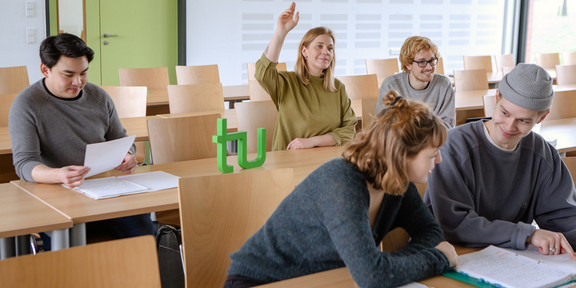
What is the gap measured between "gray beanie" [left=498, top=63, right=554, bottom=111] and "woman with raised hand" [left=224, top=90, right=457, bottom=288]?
38 centimetres

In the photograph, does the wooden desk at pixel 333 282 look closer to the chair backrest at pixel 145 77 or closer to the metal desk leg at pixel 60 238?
the metal desk leg at pixel 60 238

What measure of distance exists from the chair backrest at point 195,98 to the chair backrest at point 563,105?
2.38 m

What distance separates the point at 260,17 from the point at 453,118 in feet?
12.5

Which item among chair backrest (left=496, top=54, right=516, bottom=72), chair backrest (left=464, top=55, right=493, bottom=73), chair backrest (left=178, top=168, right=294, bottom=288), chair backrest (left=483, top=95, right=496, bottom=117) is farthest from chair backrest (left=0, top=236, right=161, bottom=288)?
chair backrest (left=496, top=54, right=516, bottom=72)

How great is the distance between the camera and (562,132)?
4.05m

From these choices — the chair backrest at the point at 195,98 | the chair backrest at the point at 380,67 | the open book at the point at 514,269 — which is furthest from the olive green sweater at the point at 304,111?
the chair backrest at the point at 380,67

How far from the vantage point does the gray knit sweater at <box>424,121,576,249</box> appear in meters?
1.93

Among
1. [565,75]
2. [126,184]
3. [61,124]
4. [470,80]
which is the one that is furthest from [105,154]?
[565,75]

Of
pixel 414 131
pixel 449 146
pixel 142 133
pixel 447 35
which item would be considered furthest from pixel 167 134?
pixel 447 35

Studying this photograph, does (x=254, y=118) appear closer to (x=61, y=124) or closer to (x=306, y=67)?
(x=306, y=67)

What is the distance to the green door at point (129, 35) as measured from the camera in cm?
660

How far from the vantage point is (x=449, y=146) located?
2.04 meters

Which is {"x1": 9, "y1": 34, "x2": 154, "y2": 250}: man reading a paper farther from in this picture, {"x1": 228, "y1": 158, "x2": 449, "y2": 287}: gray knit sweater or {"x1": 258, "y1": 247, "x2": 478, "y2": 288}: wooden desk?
{"x1": 258, "y1": 247, "x2": 478, "y2": 288}: wooden desk

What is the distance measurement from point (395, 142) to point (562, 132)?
2.83 metres
